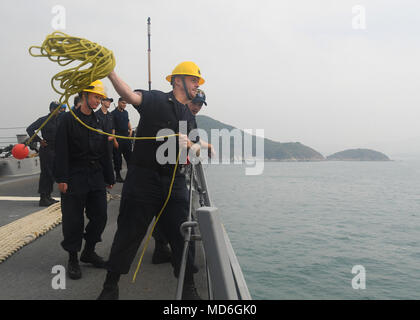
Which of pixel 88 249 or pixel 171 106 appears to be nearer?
pixel 171 106

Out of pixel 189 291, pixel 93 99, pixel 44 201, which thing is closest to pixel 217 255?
pixel 189 291

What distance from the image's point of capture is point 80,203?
11.3 feet

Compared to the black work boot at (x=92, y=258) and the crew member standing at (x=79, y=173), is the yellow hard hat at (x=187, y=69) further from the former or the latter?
the black work boot at (x=92, y=258)

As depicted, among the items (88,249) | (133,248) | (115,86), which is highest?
(115,86)

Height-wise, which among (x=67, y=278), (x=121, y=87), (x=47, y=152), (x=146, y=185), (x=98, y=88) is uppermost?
(x=98, y=88)

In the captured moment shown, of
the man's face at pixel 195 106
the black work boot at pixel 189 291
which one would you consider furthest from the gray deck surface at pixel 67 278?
the man's face at pixel 195 106

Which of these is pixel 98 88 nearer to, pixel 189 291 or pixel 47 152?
pixel 189 291

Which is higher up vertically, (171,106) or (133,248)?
(171,106)

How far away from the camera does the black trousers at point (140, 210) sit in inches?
101

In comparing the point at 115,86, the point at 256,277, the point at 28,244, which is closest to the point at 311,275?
the point at 256,277

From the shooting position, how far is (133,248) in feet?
8.60

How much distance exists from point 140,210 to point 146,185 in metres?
0.17
